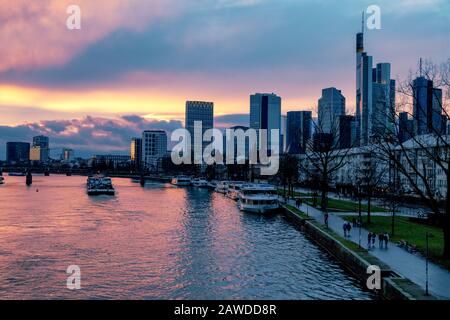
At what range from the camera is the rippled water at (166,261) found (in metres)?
30.5

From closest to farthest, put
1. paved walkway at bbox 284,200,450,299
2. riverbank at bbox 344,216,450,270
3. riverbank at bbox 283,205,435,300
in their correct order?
riverbank at bbox 283,205,435,300
paved walkway at bbox 284,200,450,299
riverbank at bbox 344,216,450,270

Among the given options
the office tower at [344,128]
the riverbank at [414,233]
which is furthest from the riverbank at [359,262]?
the office tower at [344,128]

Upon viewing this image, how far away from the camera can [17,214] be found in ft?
240

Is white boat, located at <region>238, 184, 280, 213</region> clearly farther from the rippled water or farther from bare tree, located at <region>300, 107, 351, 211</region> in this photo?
the rippled water

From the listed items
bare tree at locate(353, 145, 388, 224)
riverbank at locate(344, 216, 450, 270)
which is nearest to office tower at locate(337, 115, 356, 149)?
bare tree at locate(353, 145, 388, 224)

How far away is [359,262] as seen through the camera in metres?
33.0

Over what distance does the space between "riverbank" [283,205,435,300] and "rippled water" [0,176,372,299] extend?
93 cm

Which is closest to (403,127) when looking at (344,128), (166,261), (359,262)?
(359,262)

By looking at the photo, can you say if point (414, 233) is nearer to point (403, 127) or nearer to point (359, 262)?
point (403, 127)

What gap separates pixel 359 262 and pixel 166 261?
15.3m

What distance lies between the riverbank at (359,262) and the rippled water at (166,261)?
A: 93cm

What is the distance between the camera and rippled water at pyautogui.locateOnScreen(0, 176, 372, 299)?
30516mm
